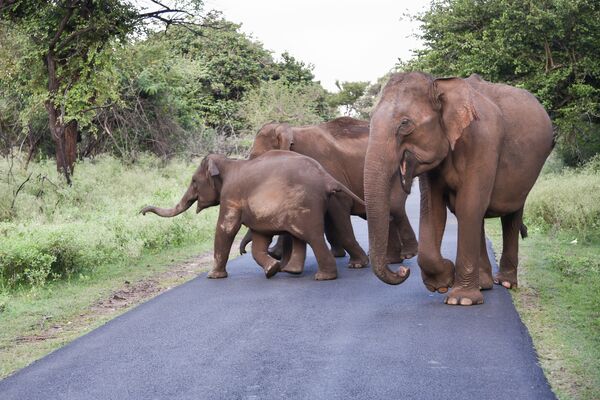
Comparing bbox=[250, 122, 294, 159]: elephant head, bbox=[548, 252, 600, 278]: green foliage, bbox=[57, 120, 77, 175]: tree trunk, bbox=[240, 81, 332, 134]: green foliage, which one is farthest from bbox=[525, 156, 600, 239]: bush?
bbox=[240, 81, 332, 134]: green foliage

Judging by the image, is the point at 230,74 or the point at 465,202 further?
the point at 230,74

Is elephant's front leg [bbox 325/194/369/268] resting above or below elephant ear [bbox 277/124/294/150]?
below

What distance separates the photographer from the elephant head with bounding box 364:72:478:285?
26.6 ft

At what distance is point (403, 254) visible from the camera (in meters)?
12.7

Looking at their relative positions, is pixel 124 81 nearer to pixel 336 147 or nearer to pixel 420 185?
pixel 336 147

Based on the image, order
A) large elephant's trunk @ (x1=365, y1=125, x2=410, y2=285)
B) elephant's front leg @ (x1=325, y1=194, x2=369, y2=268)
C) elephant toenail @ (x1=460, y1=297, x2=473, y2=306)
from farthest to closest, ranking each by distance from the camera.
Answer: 1. elephant's front leg @ (x1=325, y1=194, x2=369, y2=268)
2. elephant toenail @ (x1=460, y1=297, x2=473, y2=306)
3. large elephant's trunk @ (x1=365, y1=125, x2=410, y2=285)

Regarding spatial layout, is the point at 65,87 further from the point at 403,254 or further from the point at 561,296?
the point at 561,296

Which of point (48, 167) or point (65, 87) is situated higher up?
point (65, 87)

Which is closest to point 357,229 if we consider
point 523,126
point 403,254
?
point 403,254

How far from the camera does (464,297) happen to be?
28.3ft

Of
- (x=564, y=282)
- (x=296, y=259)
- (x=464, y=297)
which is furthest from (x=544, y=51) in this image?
(x=464, y=297)

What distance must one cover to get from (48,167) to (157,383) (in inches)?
690

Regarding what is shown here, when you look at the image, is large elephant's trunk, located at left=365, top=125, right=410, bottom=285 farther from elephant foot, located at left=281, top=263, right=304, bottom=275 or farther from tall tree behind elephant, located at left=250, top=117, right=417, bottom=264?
tall tree behind elephant, located at left=250, top=117, right=417, bottom=264

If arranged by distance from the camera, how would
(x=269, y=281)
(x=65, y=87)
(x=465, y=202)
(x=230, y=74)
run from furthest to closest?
1. (x=230, y=74)
2. (x=65, y=87)
3. (x=269, y=281)
4. (x=465, y=202)
